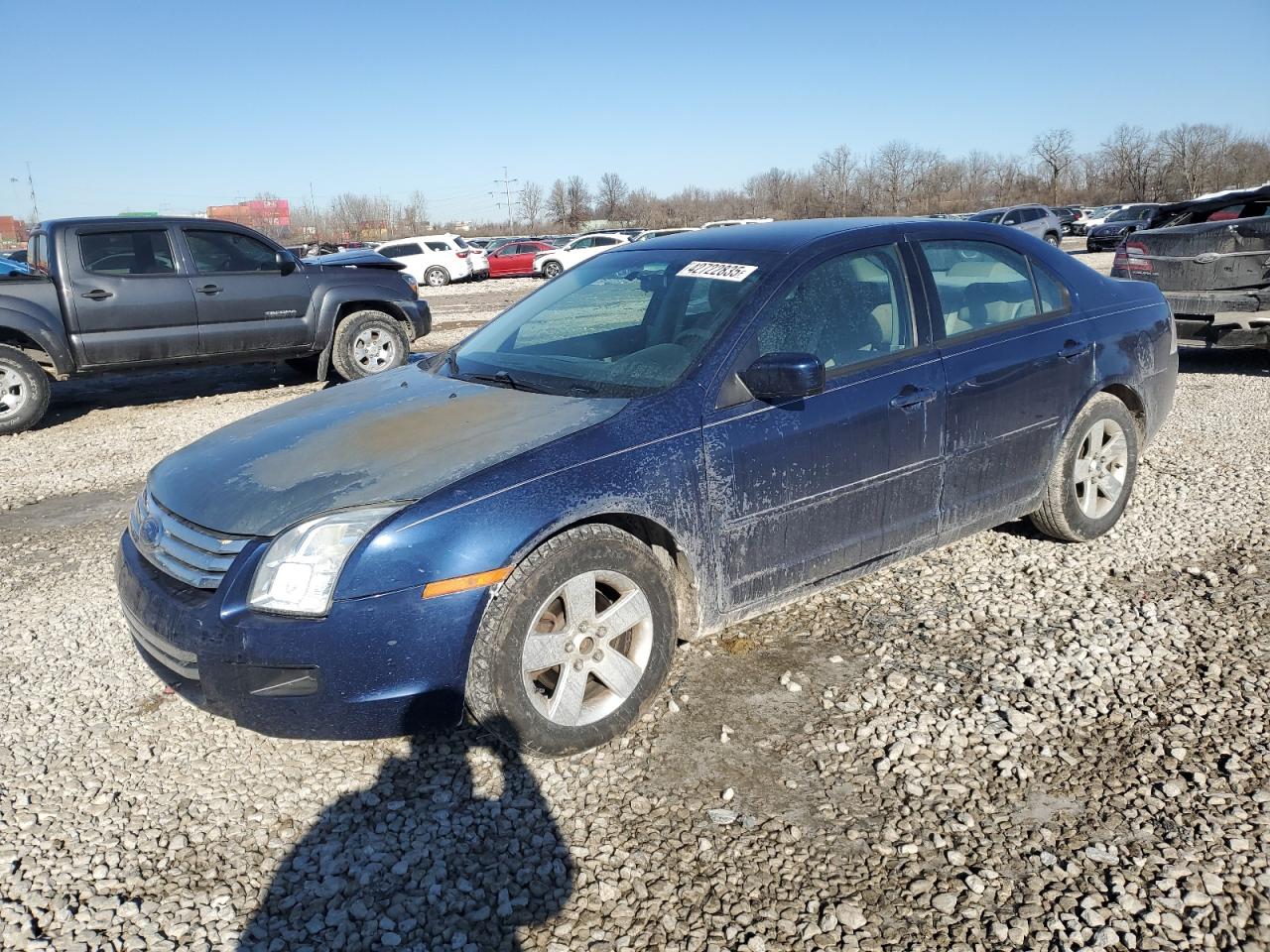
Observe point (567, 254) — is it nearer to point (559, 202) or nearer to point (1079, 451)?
point (1079, 451)

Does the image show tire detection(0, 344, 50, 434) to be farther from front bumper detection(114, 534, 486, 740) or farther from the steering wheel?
the steering wheel

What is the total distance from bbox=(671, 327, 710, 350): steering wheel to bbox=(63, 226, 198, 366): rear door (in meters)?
7.16

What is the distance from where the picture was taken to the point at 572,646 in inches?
120

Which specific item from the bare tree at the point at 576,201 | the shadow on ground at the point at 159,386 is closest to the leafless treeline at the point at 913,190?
the bare tree at the point at 576,201

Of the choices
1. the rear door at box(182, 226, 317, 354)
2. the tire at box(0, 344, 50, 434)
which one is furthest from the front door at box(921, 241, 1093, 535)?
the tire at box(0, 344, 50, 434)

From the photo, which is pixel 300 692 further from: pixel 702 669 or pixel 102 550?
pixel 102 550

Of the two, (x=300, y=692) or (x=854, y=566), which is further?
(x=854, y=566)

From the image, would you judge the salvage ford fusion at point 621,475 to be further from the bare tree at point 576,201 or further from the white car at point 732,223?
the bare tree at point 576,201

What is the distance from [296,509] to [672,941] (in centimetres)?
160

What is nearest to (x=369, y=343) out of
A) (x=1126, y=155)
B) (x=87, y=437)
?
(x=87, y=437)

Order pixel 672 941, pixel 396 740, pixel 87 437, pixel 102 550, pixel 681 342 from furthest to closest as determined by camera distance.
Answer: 1. pixel 87 437
2. pixel 102 550
3. pixel 681 342
4. pixel 396 740
5. pixel 672 941

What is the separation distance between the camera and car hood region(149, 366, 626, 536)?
295 centimetres

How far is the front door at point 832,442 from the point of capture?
341 centimetres

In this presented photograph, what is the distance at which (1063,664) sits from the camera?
144 inches
